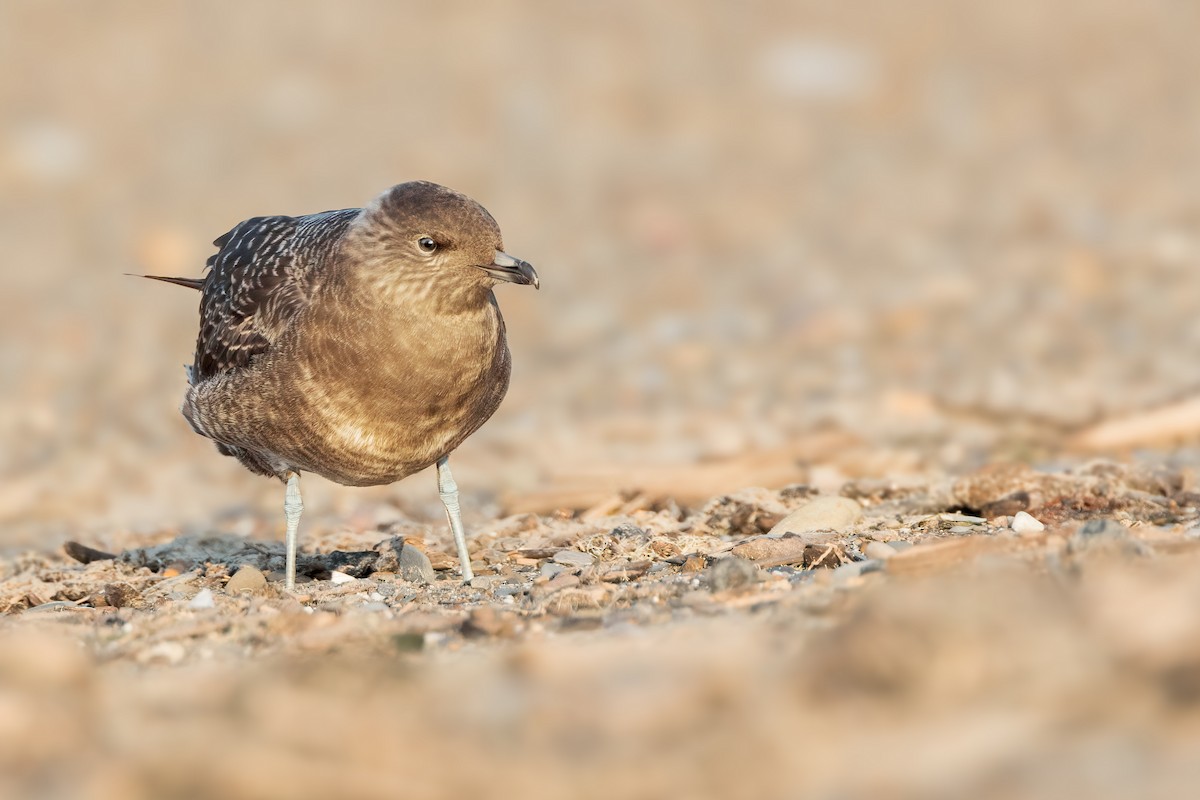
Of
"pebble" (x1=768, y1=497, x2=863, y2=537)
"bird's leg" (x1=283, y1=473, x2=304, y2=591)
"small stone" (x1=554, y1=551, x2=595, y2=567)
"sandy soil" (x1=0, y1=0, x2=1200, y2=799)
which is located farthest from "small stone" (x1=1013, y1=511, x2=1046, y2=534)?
"bird's leg" (x1=283, y1=473, x2=304, y2=591)

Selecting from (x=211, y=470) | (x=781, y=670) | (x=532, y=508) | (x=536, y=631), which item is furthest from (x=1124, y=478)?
(x=211, y=470)

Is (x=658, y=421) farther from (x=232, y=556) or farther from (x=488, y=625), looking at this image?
(x=488, y=625)

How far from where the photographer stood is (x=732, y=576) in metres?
5.46

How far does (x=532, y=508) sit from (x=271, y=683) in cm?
547

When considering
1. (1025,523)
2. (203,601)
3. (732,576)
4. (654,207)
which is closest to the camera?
(732,576)

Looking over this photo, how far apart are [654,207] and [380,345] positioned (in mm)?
8721

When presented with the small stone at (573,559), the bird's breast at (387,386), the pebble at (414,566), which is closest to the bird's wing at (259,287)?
the bird's breast at (387,386)

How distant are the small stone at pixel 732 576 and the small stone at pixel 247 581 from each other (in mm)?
2394

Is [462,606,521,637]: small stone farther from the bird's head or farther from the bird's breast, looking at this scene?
the bird's head

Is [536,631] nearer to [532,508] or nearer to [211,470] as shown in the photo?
[532,508]

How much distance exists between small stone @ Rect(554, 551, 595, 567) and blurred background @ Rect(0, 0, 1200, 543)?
6.87ft

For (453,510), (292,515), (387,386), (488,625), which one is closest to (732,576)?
(488,625)

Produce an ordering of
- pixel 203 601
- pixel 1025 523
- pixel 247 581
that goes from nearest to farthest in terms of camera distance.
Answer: pixel 203 601 < pixel 1025 523 < pixel 247 581

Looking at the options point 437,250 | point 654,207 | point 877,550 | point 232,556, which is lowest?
point 232,556
